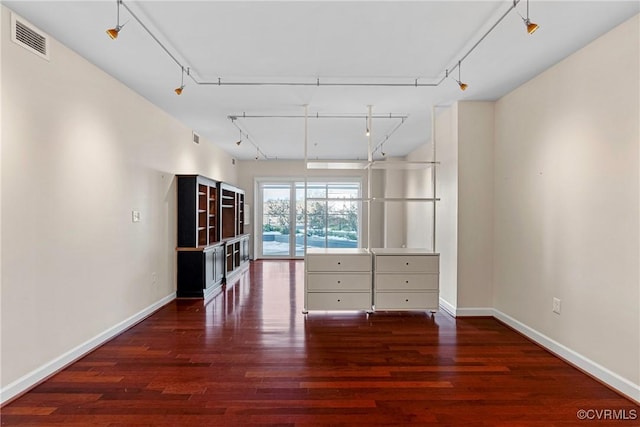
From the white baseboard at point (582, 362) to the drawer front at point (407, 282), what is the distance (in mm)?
925

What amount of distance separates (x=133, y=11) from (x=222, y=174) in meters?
5.21

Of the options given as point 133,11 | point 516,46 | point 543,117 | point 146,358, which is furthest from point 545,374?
point 133,11

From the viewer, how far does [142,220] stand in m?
4.13

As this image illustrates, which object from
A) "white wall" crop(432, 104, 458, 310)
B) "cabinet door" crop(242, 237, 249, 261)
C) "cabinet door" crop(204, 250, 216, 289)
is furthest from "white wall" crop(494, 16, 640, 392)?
"cabinet door" crop(242, 237, 249, 261)

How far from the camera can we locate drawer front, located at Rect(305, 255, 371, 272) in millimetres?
4152

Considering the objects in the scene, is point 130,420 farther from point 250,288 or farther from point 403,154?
point 403,154

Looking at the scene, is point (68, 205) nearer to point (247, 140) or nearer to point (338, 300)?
point (338, 300)

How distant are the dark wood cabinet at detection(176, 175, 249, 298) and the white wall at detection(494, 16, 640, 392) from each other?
411 cm

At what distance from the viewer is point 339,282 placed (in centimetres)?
418

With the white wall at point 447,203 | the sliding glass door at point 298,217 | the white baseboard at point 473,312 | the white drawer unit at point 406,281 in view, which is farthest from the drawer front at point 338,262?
the sliding glass door at point 298,217

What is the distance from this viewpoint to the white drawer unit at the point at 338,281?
13.6 feet

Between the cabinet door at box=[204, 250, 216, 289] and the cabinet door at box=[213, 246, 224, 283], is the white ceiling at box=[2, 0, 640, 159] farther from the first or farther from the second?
the cabinet door at box=[213, 246, 224, 283]

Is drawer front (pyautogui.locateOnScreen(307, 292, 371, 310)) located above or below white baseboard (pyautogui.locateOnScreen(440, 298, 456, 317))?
above

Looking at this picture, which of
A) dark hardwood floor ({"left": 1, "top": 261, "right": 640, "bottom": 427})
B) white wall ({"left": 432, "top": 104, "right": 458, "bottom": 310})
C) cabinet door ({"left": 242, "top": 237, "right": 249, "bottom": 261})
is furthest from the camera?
cabinet door ({"left": 242, "top": 237, "right": 249, "bottom": 261})
